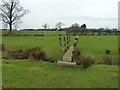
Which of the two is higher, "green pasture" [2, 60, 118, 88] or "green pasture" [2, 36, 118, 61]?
"green pasture" [2, 36, 118, 61]

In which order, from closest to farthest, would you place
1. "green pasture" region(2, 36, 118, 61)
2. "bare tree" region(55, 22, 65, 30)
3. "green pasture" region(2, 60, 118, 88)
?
"green pasture" region(2, 60, 118, 88) → "green pasture" region(2, 36, 118, 61) → "bare tree" region(55, 22, 65, 30)

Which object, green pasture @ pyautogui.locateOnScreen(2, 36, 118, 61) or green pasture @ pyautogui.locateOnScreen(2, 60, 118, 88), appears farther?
green pasture @ pyautogui.locateOnScreen(2, 36, 118, 61)

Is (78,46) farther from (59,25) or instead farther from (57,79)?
(59,25)

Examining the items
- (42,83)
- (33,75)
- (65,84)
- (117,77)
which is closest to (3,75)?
(33,75)

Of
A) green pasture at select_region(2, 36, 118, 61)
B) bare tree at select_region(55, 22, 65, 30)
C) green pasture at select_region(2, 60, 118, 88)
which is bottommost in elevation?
green pasture at select_region(2, 60, 118, 88)

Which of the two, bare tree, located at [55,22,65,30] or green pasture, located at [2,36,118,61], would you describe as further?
bare tree, located at [55,22,65,30]

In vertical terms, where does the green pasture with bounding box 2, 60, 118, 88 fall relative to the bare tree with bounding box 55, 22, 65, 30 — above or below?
below

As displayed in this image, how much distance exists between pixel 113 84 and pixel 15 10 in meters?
29.6

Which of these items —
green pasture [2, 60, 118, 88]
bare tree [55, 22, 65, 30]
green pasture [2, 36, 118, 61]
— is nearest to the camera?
green pasture [2, 60, 118, 88]

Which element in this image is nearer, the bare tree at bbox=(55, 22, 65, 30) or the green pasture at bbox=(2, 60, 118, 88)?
the green pasture at bbox=(2, 60, 118, 88)

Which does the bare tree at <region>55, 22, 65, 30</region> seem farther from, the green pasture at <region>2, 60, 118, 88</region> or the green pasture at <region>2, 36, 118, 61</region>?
the green pasture at <region>2, 60, 118, 88</region>

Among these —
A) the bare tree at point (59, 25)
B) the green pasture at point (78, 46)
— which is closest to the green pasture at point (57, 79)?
the green pasture at point (78, 46)

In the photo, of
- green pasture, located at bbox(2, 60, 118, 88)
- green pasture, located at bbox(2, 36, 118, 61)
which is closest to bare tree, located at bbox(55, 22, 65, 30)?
green pasture, located at bbox(2, 36, 118, 61)

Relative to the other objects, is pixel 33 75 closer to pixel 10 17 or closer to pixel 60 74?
pixel 60 74
